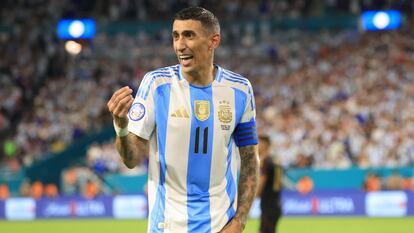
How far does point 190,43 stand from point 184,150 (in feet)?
2.01

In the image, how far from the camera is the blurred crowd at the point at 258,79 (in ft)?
80.1

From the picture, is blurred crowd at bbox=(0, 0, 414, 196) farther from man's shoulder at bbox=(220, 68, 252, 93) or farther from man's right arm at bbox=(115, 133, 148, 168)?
man's right arm at bbox=(115, 133, 148, 168)


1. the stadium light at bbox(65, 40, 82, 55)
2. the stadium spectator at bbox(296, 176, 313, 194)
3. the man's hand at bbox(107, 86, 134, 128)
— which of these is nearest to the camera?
the man's hand at bbox(107, 86, 134, 128)

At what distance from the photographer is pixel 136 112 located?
4.93 meters

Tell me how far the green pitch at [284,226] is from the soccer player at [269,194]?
6.88 metres

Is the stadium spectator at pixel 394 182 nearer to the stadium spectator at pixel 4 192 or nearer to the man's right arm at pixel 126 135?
the stadium spectator at pixel 4 192

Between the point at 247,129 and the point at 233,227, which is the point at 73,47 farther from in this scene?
the point at 233,227

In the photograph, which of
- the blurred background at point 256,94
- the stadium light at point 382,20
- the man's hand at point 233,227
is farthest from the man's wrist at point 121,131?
the stadium light at point 382,20

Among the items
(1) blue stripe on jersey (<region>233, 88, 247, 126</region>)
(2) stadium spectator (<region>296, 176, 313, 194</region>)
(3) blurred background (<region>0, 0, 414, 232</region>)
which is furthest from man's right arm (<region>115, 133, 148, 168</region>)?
(2) stadium spectator (<region>296, 176, 313, 194</region>)

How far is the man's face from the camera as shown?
497cm

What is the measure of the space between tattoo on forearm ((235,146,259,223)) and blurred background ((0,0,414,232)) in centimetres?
1457

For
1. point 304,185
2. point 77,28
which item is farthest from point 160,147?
point 77,28

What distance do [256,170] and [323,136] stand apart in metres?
19.2

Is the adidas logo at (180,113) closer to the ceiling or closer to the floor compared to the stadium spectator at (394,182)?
closer to the ceiling
